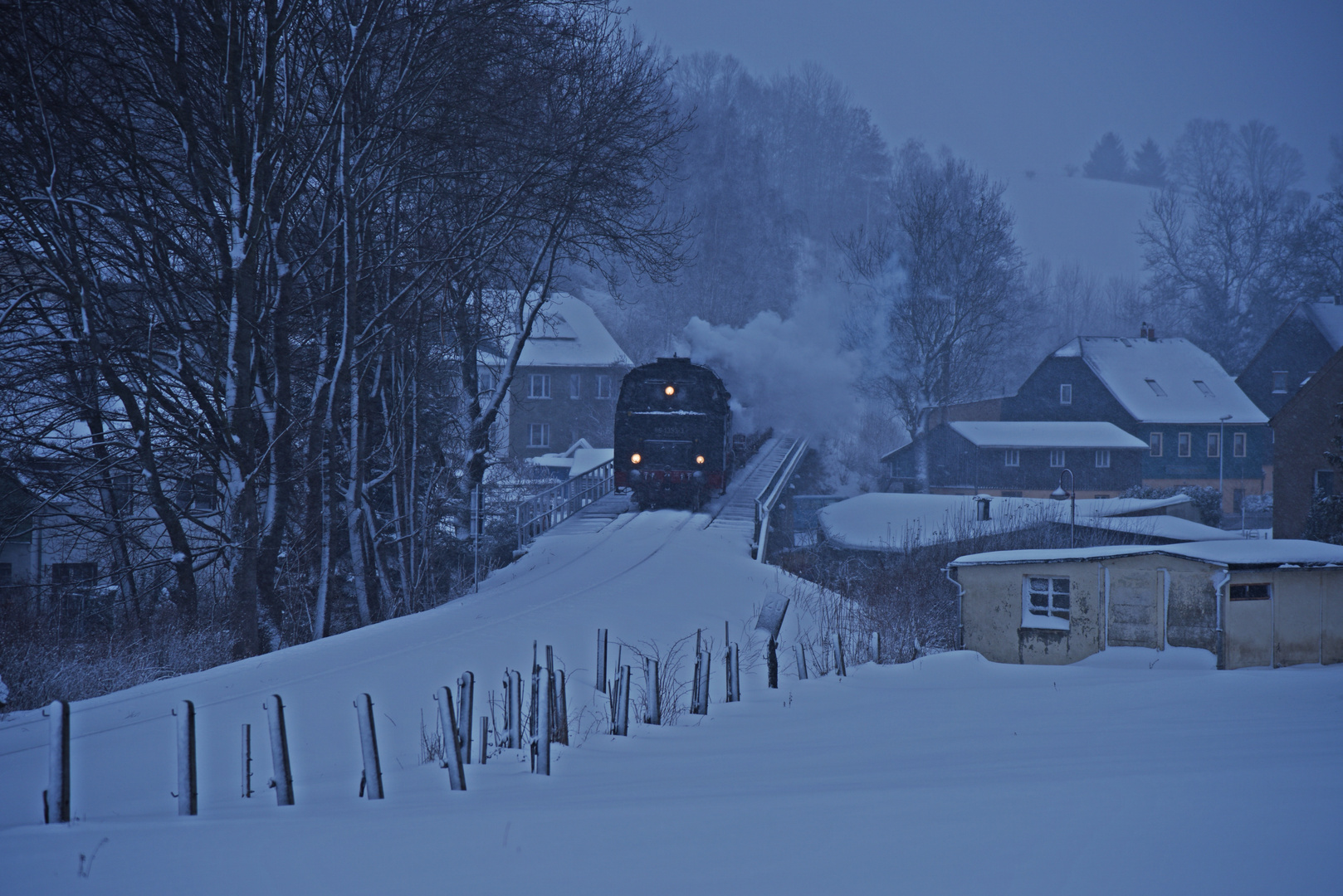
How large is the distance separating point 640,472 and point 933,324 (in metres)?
26.3

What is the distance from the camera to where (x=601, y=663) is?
10.2m

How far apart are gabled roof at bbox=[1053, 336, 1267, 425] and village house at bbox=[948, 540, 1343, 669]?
32483 millimetres

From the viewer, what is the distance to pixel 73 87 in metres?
10.6

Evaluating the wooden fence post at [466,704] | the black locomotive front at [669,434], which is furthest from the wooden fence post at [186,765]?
the black locomotive front at [669,434]

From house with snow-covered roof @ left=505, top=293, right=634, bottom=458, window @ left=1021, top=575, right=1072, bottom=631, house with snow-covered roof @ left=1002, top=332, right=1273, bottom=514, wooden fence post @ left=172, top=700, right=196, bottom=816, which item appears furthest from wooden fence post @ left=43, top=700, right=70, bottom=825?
house with snow-covered roof @ left=1002, top=332, right=1273, bottom=514

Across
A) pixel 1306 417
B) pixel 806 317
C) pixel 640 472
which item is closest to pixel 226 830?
pixel 640 472

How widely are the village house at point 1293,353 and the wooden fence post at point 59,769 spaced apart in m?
51.8

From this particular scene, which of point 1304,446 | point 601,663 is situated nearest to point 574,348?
point 1304,446

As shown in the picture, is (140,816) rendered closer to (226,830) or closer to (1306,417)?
(226,830)

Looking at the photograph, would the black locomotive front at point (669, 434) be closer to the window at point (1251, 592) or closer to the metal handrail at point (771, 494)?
the metal handrail at point (771, 494)

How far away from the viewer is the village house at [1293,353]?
44500mm

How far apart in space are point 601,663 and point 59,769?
602 cm

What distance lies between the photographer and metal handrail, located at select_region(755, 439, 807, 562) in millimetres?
23344

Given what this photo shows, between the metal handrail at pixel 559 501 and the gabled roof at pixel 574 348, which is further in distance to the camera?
the gabled roof at pixel 574 348
